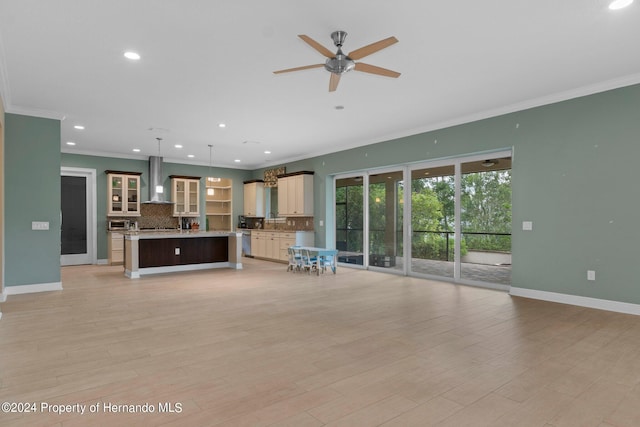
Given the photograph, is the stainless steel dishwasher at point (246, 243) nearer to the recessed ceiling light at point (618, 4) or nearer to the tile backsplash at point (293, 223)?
the tile backsplash at point (293, 223)

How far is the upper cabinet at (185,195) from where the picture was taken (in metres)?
10.7

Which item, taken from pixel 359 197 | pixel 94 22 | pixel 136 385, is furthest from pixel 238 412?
pixel 359 197

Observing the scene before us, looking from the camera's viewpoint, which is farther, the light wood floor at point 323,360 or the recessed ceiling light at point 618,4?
the recessed ceiling light at point 618,4

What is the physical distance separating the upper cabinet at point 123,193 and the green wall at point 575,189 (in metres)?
8.46

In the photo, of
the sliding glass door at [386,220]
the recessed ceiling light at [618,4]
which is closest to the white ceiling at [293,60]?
the recessed ceiling light at [618,4]

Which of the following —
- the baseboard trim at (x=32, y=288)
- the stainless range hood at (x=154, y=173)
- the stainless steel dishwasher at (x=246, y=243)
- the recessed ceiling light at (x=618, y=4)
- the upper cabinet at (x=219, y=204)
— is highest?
the recessed ceiling light at (x=618, y=4)

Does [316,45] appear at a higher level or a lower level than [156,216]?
higher

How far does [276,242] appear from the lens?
32.9ft

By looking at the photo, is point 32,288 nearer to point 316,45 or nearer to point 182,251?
point 182,251

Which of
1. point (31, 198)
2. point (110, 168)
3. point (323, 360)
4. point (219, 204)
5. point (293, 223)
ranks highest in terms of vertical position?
point (110, 168)

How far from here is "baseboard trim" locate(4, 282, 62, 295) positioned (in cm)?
571

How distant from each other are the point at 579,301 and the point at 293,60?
4876mm

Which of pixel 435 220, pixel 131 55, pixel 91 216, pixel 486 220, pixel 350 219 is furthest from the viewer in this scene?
pixel 91 216

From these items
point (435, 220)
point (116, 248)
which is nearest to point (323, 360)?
point (435, 220)
